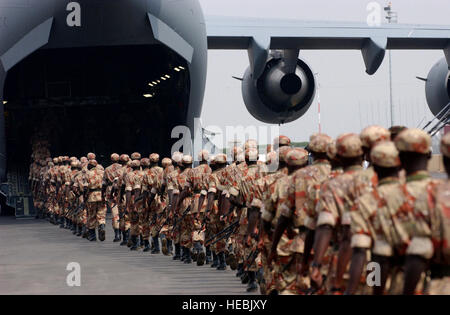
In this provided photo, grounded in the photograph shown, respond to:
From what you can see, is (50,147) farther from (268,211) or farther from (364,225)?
(364,225)

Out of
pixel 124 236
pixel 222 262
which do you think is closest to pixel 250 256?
pixel 222 262

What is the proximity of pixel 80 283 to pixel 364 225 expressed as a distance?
17.9ft

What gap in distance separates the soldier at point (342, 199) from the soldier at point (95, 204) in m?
9.58

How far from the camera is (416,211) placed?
3.83m

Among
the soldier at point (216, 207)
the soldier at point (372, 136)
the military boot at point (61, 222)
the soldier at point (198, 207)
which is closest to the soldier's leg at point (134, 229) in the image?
the soldier at point (198, 207)

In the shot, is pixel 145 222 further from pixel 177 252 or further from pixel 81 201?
pixel 81 201

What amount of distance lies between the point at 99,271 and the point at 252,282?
2.55 metres

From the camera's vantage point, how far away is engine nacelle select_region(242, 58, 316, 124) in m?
20.4

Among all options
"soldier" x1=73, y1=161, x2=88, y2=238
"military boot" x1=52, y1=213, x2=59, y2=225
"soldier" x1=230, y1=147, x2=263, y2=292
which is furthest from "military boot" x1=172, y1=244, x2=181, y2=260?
"military boot" x1=52, y1=213, x2=59, y2=225

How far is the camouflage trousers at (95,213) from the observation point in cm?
1409

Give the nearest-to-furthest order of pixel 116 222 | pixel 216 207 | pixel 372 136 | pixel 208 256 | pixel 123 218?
pixel 372 136, pixel 216 207, pixel 208 256, pixel 123 218, pixel 116 222

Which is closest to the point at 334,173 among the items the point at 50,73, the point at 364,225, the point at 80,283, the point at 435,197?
the point at 364,225

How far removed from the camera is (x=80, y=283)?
8930mm

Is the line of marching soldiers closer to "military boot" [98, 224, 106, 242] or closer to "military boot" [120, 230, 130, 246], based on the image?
"military boot" [120, 230, 130, 246]
